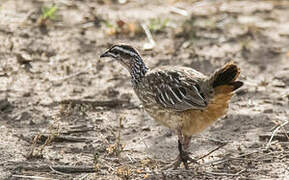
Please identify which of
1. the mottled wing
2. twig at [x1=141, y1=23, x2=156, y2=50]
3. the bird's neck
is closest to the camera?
the mottled wing

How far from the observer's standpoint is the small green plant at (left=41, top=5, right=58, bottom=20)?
878cm

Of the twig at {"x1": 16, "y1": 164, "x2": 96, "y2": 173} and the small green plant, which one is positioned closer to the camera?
the twig at {"x1": 16, "y1": 164, "x2": 96, "y2": 173}

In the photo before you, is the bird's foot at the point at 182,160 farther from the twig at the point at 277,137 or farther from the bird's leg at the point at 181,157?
the twig at the point at 277,137

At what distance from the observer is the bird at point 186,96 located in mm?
5281

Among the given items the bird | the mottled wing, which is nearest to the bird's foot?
the bird

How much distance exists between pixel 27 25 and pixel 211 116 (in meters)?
4.29

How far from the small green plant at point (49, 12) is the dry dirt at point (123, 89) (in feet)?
0.23

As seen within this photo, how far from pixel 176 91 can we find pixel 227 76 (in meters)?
0.70

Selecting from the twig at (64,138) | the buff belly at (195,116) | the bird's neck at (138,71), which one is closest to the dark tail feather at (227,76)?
the buff belly at (195,116)

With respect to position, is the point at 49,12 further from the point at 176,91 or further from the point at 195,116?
the point at 195,116

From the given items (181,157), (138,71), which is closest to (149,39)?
(138,71)

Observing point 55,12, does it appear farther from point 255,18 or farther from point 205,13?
point 255,18

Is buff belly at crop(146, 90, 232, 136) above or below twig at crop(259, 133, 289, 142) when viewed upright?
above

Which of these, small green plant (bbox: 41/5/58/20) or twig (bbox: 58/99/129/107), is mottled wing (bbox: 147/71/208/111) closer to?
twig (bbox: 58/99/129/107)
